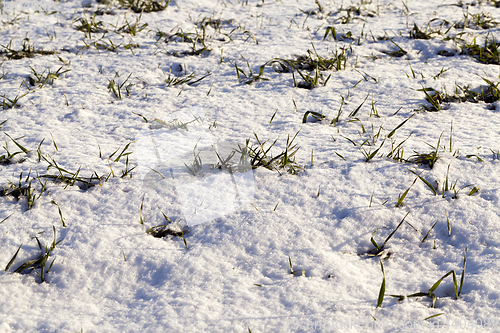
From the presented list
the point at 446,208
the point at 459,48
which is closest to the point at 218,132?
the point at 446,208

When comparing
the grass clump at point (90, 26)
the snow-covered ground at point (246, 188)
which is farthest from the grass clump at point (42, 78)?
the grass clump at point (90, 26)

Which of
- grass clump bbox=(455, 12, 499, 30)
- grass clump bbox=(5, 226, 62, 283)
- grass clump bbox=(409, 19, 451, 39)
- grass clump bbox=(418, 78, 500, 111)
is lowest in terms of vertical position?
grass clump bbox=(5, 226, 62, 283)

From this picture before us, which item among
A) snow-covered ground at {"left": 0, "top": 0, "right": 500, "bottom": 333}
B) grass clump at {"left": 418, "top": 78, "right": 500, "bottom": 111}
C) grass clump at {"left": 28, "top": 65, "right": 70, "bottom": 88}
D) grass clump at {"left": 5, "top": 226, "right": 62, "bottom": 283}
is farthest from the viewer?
grass clump at {"left": 28, "top": 65, "right": 70, "bottom": 88}

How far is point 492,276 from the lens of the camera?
1201 mm

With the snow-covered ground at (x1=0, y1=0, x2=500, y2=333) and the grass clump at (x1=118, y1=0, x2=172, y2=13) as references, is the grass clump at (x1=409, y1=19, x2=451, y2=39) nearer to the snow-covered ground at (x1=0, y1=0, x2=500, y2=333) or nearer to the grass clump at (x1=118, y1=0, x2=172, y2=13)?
the snow-covered ground at (x1=0, y1=0, x2=500, y2=333)

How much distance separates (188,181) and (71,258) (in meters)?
0.59

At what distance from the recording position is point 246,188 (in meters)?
1.67

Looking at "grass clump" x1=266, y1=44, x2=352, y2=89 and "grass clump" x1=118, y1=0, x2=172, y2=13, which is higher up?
"grass clump" x1=118, y1=0, x2=172, y2=13

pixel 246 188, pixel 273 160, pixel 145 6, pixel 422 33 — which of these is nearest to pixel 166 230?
pixel 246 188

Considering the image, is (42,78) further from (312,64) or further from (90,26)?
(312,64)

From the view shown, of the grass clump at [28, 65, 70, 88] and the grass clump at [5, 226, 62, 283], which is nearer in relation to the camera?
the grass clump at [5, 226, 62, 283]

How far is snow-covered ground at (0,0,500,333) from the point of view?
1.18 meters

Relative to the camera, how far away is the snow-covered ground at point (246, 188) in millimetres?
1177

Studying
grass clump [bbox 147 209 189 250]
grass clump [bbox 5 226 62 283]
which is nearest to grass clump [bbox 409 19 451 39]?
grass clump [bbox 147 209 189 250]
